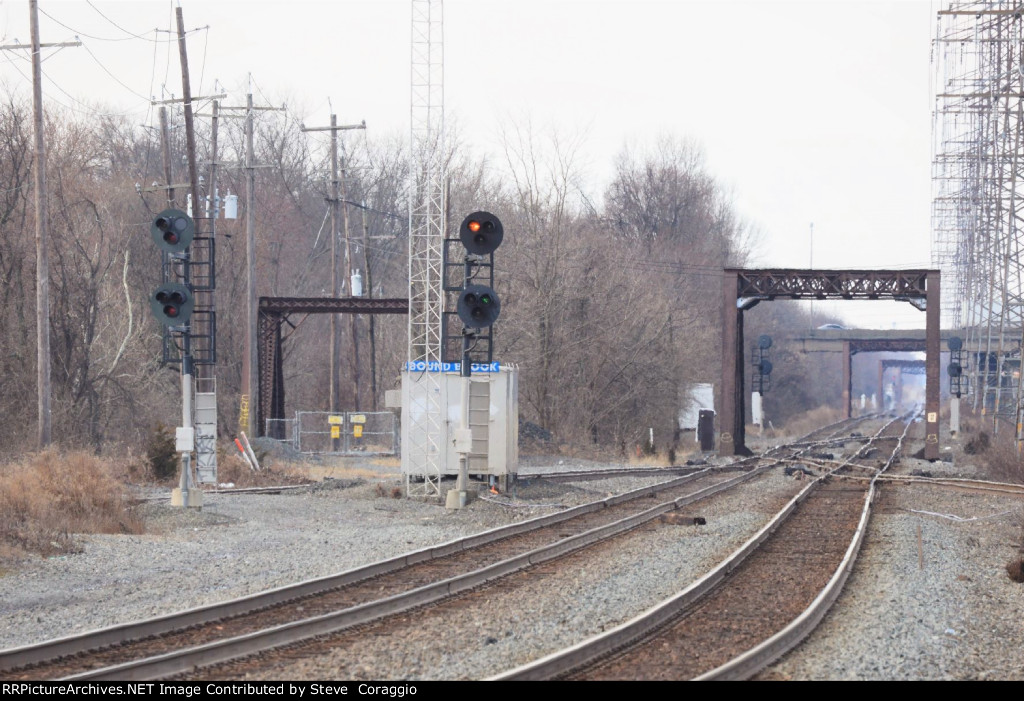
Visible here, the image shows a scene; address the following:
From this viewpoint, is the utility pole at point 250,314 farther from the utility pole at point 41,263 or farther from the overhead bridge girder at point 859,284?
the overhead bridge girder at point 859,284

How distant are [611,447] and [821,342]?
2387 inches

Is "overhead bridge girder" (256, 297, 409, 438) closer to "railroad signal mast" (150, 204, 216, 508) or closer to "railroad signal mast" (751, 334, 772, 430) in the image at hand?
"railroad signal mast" (150, 204, 216, 508)

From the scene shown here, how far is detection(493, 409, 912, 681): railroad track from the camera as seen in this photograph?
891cm

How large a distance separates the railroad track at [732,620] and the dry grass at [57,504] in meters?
8.75

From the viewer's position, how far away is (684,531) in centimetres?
1884

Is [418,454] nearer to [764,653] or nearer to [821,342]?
[764,653]

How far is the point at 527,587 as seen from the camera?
13.1m

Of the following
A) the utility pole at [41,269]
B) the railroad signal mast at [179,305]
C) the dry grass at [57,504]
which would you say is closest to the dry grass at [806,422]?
the utility pole at [41,269]

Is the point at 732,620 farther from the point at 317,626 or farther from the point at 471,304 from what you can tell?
the point at 471,304

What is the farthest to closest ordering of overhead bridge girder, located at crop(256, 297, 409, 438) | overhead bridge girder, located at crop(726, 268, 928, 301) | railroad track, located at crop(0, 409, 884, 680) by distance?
1. overhead bridge girder, located at crop(726, 268, 928, 301)
2. overhead bridge girder, located at crop(256, 297, 409, 438)
3. railroad track, located at crop(0, 409, 884, 680)

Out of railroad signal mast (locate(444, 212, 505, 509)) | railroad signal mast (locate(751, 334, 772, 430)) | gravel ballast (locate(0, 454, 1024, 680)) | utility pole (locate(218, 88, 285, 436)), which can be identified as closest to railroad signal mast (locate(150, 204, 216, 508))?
gravel ballast (locate(0, 454, 1024, 680))

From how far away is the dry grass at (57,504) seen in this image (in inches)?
628

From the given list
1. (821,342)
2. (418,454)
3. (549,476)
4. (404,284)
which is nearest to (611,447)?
(549,476)

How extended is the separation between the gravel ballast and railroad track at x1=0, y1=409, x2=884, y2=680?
0.68 meters
